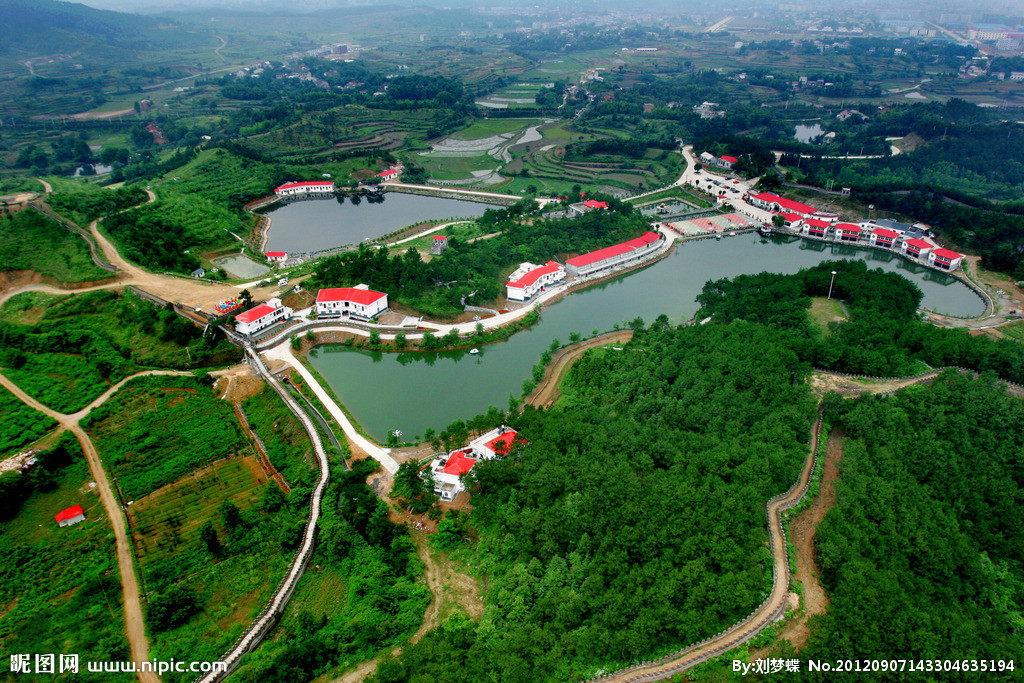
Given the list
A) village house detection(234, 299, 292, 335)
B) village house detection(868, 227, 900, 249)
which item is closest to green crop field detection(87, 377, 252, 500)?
village house detection(234, 299, 292, 335)

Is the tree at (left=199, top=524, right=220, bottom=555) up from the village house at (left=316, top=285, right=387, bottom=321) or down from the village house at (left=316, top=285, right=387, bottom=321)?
down

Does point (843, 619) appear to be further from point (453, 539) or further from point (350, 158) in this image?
point (350, 158)

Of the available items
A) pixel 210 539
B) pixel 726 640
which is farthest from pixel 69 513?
pixel 726 640

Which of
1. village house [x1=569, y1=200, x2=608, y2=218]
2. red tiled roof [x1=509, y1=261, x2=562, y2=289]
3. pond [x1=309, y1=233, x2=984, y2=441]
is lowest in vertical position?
pond [x1=309, y1=233, x2=984, y2=441]

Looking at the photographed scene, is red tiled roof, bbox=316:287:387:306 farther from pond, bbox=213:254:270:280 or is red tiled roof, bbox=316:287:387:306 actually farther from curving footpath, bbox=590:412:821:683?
curving footpath, bbox=590:412:821:683

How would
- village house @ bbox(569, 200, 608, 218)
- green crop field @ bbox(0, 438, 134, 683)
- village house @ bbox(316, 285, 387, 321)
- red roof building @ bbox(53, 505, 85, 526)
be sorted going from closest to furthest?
green crop field @ bbox(0, 438, 134, 683)
red roof building @ bbox(53, 505, 85, 526)
village house @ bbox(316, 285, 387, 321)
village house @ bbox(569, 200, 608, 218)

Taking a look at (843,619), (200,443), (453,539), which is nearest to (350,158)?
(200,443)
